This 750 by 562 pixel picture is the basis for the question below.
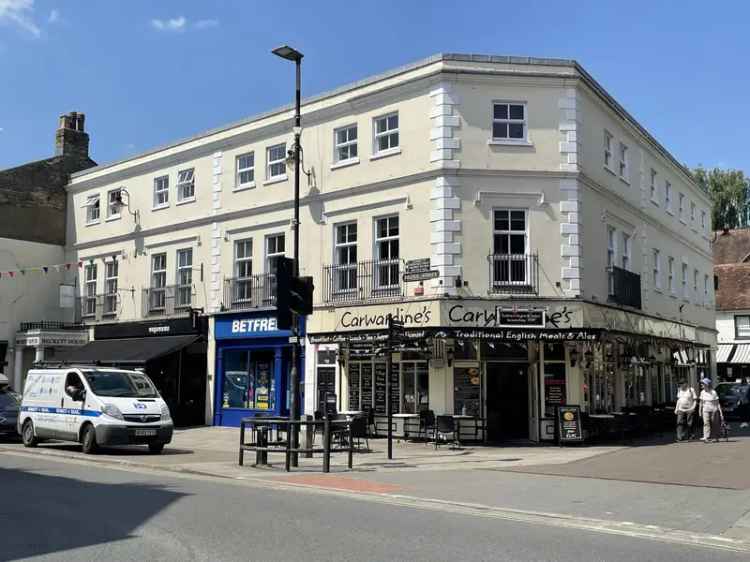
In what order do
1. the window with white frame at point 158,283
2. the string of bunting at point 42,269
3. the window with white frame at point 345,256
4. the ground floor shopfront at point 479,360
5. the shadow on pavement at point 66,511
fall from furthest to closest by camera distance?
1. the string of bunting at point 42,269
2. the window with white frame at point 158,283
3. the window with white frame at point 345,256
4. the ground floor shopfront at point 479,360
5. the shadow on pavement at point 66,511

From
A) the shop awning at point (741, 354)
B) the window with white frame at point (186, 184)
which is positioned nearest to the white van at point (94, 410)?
the window with white frame at point (186, 184)

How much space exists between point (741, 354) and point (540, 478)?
1429 inches

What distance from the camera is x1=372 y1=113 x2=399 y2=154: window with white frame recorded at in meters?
22.7

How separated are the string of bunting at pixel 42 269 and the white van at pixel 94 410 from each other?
12752 mm

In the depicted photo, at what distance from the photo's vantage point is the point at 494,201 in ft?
69.9

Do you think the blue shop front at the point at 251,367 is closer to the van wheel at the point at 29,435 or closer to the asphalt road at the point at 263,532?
the van wheel at the point at 29,435

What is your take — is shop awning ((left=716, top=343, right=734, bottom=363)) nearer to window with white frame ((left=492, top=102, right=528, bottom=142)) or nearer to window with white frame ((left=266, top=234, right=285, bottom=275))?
window with white frame ((left=492, top=102, right=528, bottom=142))

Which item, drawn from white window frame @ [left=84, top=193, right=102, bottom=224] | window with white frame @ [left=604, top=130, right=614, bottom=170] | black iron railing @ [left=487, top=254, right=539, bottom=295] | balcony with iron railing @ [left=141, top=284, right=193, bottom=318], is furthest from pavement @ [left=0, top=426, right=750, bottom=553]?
white window frame @ [left=84, top=193, right=102, bottom=224]

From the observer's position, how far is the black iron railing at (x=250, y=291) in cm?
2516

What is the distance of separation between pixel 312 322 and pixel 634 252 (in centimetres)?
1097

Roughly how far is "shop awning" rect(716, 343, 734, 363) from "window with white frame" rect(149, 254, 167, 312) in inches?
1257

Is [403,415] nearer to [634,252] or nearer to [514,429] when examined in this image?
[514,429]

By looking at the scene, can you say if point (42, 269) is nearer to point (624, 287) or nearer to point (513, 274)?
point (513, 274)

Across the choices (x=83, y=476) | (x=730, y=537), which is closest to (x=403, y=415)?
(x=83, y=476)
